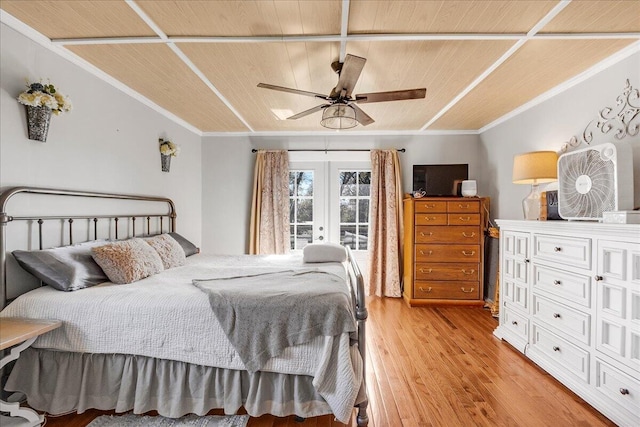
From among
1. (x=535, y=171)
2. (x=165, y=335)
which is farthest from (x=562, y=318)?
(x=165, y=335)

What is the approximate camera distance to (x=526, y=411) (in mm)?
1902

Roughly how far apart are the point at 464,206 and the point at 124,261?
378 centimetres

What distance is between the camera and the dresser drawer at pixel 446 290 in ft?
12.7

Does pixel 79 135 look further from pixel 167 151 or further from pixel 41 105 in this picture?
pixel 167 151

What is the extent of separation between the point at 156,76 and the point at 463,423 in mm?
3554

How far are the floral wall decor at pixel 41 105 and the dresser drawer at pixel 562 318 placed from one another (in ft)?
12.7

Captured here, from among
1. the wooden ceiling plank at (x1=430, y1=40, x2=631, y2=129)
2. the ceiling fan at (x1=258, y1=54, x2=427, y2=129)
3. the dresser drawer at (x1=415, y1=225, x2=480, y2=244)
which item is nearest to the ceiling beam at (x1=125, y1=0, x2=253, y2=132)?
the ceiling fan at (x1=258, y1=54, x2=427, y2=129)

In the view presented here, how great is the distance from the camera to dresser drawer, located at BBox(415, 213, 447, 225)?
3891mm

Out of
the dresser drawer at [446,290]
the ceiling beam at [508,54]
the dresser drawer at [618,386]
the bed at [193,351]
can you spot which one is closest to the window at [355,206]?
the dresser drawer at [446,290]

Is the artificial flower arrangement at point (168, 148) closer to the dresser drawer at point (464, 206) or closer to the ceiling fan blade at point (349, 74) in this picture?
the ceiling fan blade at point (349, 74)

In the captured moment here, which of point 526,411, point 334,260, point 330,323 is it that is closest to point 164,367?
point 330,323

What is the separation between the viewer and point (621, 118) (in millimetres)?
2271

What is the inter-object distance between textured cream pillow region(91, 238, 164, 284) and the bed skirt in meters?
0.55

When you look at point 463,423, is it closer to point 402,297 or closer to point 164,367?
point 164,367
